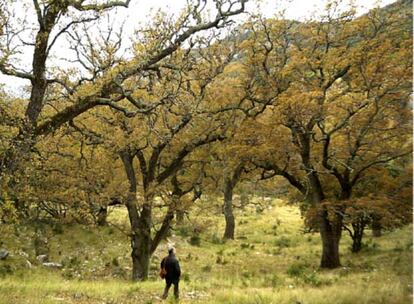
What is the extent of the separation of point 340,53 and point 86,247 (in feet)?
52.4

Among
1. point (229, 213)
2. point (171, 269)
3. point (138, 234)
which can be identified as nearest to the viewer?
point (171, 269)

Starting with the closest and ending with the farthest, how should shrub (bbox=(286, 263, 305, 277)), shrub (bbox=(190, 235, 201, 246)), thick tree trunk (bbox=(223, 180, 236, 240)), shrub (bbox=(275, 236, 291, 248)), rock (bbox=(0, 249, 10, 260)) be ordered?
shrub (bbox=(286, 263, 305, 277))
rock (bbox=(0, 249, 10, 260))
shrub (bbox=(190, 235, 201, 246))
shrub (bbox=(275, 236, 291, 248))
thick tree trunk (bbox=(223, 180, 236, 240))

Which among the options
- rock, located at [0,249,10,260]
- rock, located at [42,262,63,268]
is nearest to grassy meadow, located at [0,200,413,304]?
rock, located at [0,249,10,260]

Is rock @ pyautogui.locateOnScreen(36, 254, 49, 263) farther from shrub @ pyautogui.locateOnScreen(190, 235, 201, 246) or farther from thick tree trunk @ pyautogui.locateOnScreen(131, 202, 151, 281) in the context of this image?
shrub @ pyautogui.locateOnScreen(190, 235, 201, 246)

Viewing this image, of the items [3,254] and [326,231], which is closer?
[3,254]

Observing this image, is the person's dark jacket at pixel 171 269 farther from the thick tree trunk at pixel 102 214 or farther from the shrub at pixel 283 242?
the shrub at pixel 283 242

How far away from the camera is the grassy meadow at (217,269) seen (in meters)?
11.4

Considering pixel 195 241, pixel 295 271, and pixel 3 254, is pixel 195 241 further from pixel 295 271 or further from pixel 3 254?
pixel 3 254

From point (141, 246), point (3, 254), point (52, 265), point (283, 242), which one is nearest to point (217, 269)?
point (141, 246)

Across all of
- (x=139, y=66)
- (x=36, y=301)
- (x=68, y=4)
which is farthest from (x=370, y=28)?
(x=36, y=301)

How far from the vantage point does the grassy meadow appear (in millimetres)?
11438

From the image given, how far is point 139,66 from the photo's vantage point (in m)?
12.6

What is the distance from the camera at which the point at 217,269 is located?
21.0 m

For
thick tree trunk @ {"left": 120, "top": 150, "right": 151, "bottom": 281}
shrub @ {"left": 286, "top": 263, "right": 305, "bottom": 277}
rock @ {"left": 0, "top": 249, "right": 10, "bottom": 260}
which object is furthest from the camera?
rock @ {"left": 0, "top": 249, "right": 10, "bottom": 260}
